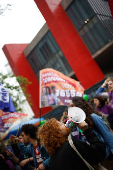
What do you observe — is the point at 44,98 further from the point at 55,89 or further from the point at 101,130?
the point at 101,130

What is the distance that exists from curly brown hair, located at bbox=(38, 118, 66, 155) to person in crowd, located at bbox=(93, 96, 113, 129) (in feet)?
7.04

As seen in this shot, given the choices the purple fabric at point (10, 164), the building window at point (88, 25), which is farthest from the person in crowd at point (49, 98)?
the building window at point (88, 25)

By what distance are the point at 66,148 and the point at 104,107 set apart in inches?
92.2

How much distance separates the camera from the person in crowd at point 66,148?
1.75 m

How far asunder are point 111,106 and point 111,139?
1.97 m

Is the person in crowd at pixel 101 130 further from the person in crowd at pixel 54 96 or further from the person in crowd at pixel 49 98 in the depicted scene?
the person in crowd at pixel 49 98

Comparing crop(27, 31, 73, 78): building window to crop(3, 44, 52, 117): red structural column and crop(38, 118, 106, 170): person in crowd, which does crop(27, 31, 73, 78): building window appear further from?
crop(38, 118, 106, 170): person in crowd

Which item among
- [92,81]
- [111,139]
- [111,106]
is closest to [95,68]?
[92,81]

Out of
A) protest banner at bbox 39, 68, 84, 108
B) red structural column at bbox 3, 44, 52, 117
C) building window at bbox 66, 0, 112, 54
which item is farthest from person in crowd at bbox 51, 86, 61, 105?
red structural column at bbox 3, 44, 52, 117

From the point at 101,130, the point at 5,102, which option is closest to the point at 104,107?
the point at 101,130

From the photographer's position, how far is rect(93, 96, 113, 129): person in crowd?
3.83 m

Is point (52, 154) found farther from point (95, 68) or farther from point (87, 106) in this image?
point (95, 68)

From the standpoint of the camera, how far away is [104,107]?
389 cm

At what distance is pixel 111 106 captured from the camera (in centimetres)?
389
